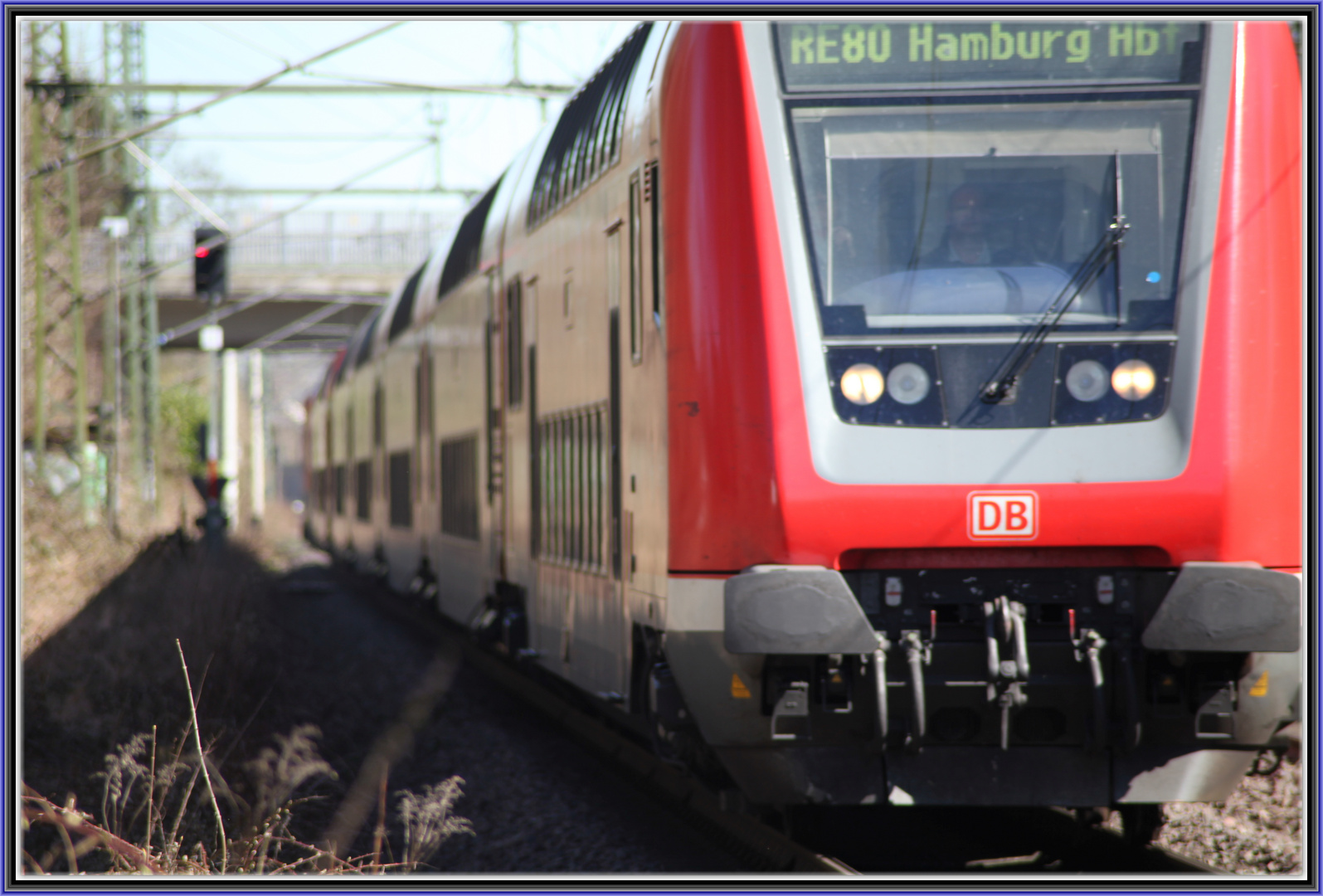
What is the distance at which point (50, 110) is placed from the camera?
993 inches

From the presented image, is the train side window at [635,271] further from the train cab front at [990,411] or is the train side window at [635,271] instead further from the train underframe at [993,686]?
the train underframe at [993,686]

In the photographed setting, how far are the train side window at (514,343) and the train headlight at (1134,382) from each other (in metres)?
4.39

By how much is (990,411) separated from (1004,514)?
362mm

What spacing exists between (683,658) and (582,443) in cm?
→ 209

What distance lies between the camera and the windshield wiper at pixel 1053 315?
17.5ft

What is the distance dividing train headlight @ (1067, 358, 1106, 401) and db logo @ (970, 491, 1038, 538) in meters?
0.41

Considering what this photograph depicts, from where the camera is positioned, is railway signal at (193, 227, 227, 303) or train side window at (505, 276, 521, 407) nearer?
train side window at (505, 276, 521, 407)

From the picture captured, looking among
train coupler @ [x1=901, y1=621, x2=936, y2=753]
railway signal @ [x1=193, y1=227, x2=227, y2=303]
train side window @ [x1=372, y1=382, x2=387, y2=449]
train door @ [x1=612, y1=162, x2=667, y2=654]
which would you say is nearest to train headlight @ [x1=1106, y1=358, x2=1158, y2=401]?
train coupler @ [x1=901, y1=621, x2=936, y2=753]

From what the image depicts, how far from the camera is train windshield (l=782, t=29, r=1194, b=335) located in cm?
542

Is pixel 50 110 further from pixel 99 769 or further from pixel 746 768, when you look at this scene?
pixel 746 768

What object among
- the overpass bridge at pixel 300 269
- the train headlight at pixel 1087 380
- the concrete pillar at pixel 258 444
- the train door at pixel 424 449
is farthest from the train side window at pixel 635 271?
the concrete pillar at pixel 258 444

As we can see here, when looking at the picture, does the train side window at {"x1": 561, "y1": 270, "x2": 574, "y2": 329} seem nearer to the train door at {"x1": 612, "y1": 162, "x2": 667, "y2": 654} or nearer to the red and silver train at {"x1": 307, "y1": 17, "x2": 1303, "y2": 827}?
the train door at {"x1": 612, "y1": 162, "x2": 667, "y2": 654}

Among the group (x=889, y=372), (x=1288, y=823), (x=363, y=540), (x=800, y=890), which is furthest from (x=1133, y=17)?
(x=363, y=540)

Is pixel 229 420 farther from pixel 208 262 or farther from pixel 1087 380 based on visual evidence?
pixel 1087 380
